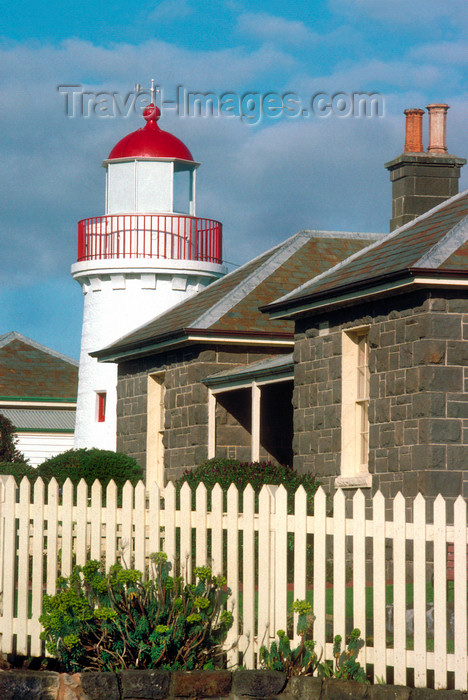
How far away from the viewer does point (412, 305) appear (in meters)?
12.5

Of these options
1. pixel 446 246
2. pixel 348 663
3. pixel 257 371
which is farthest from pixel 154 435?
pixel 348 663

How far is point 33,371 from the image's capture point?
3006 centimetres

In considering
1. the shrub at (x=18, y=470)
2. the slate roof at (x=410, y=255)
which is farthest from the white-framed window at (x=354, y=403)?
the shrub at (x=18, y=470)

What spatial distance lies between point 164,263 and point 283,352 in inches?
244

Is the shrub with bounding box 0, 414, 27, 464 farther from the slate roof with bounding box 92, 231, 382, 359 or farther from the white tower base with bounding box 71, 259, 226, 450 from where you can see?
the slate roof with bounding box 92, 231, 382, 359

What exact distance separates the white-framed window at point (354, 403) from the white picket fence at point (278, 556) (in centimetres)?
484

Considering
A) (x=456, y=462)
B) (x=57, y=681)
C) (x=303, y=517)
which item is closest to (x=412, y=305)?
(x=456, y=462)

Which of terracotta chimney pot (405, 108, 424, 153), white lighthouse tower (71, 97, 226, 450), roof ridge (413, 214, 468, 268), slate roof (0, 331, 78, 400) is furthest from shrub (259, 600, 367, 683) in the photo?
slate roof (0, 331, 78, 400)

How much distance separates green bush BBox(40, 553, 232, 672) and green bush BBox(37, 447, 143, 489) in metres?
9.16

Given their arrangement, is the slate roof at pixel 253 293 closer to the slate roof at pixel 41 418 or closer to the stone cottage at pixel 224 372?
the stone cottage at pixel 224 372

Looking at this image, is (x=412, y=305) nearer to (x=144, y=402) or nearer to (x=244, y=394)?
(x=244, y=394)

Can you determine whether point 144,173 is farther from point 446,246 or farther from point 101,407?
point 446,246

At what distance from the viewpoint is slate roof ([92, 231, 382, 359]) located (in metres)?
17.3

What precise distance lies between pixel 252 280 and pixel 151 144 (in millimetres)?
6601
